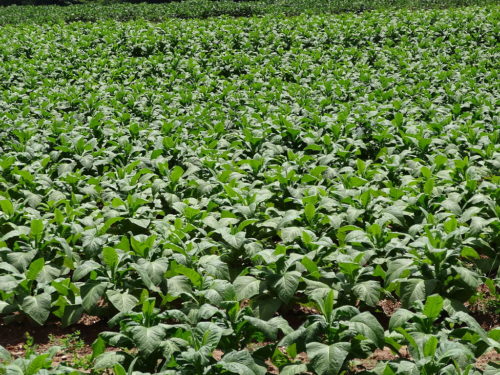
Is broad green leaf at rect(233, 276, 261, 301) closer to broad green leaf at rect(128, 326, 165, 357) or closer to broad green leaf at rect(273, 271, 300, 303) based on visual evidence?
broad green leaf at rect(273, 271, 300, 303)

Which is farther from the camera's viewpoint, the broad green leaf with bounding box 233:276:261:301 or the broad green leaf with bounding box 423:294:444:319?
the broad green leaf with bounding box 233:276:261:301

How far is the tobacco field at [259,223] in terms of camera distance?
12.4 ft

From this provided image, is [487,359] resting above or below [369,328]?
below

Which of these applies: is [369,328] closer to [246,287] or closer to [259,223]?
[246,287]

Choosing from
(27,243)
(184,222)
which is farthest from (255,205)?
(27,243)

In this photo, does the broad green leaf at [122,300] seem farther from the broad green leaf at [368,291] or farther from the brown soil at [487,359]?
the brown soil at [487,359]

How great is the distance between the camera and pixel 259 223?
5.56m

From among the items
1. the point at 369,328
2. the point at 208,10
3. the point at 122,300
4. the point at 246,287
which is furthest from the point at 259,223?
the point at 208,10

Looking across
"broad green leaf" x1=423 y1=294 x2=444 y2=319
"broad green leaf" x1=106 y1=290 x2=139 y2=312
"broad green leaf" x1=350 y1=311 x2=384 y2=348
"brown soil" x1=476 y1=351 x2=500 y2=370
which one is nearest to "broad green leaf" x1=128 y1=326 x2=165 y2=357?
"broad green leaf" x1=106 y1=290 x2=139 y2=312

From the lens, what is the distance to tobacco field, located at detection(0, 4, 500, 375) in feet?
12.4

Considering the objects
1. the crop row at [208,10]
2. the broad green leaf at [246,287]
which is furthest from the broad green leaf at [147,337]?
the crop row at [208,10]

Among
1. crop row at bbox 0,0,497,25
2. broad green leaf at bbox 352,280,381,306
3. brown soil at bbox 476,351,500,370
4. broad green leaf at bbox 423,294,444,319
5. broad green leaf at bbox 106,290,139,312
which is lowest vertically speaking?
brown soil at bbox 476,351,500,370

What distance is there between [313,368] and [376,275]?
4.34ft

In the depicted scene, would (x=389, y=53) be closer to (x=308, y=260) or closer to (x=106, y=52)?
(x=106, y=52)
